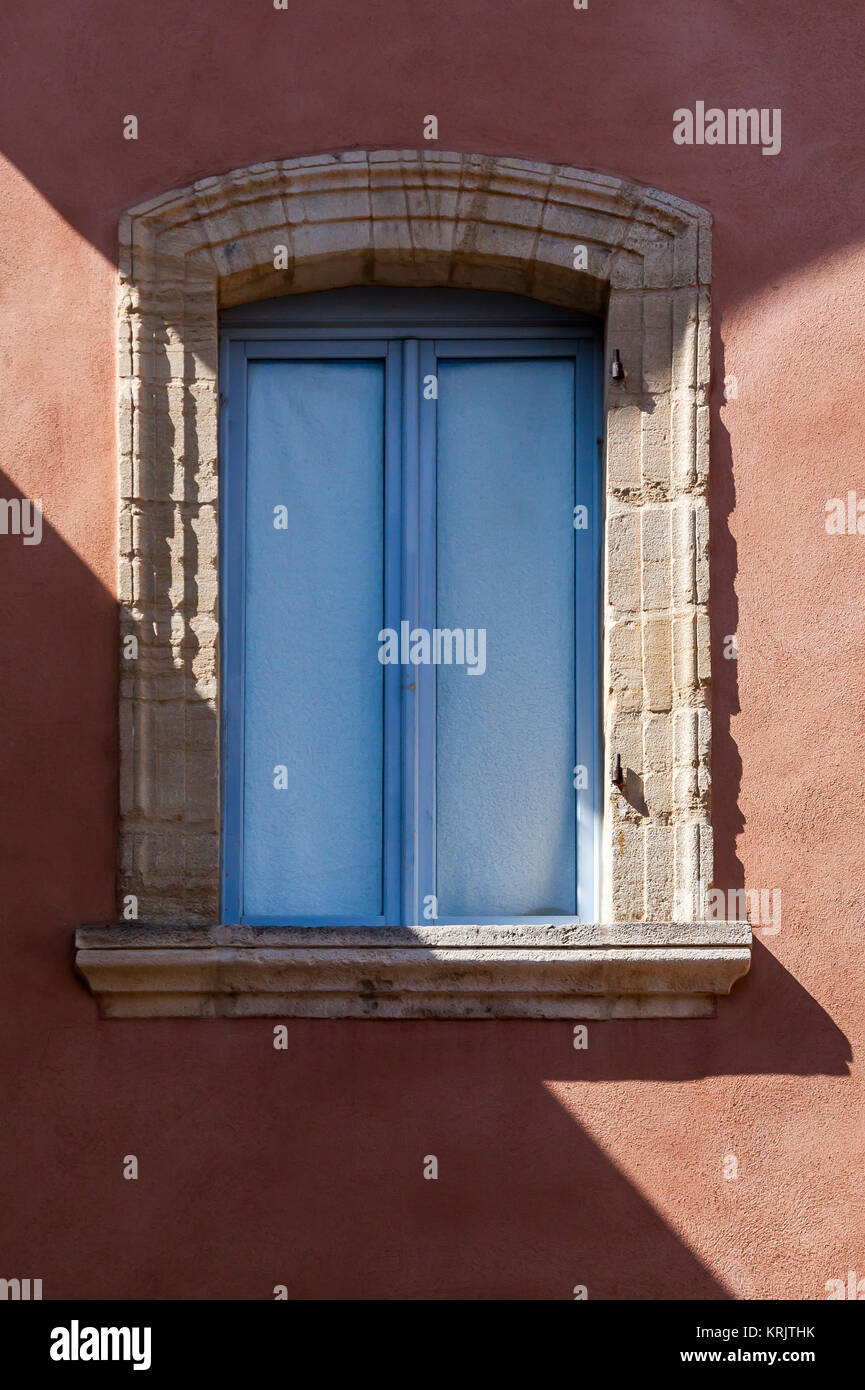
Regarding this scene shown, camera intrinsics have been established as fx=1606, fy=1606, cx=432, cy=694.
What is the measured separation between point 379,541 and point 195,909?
1.19 meters

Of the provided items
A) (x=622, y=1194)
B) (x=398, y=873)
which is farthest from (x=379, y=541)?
(x=622, y=1194)

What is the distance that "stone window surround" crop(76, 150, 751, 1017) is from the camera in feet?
14.3

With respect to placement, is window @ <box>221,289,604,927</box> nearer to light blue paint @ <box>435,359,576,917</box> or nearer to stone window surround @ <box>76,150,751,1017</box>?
light blue paint @ <box>435,359,576,917</box>

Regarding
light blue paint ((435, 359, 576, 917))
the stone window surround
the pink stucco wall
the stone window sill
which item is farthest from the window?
the pink stucco wall

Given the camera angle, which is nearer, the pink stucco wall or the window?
the pink stucco wall

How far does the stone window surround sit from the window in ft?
0.49

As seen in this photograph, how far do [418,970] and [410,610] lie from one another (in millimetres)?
1047

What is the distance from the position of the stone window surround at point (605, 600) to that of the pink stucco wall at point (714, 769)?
0.08 m

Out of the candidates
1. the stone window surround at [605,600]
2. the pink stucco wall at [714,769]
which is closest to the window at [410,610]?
the stone window surround at [605,600]

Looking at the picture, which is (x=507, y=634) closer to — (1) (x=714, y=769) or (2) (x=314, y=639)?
(2) (x=314, y=639)

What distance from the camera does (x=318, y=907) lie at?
4625 mm

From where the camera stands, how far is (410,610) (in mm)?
4680

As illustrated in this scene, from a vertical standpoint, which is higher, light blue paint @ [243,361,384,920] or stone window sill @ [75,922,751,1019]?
light blue paint @ [243,361,384,920]
